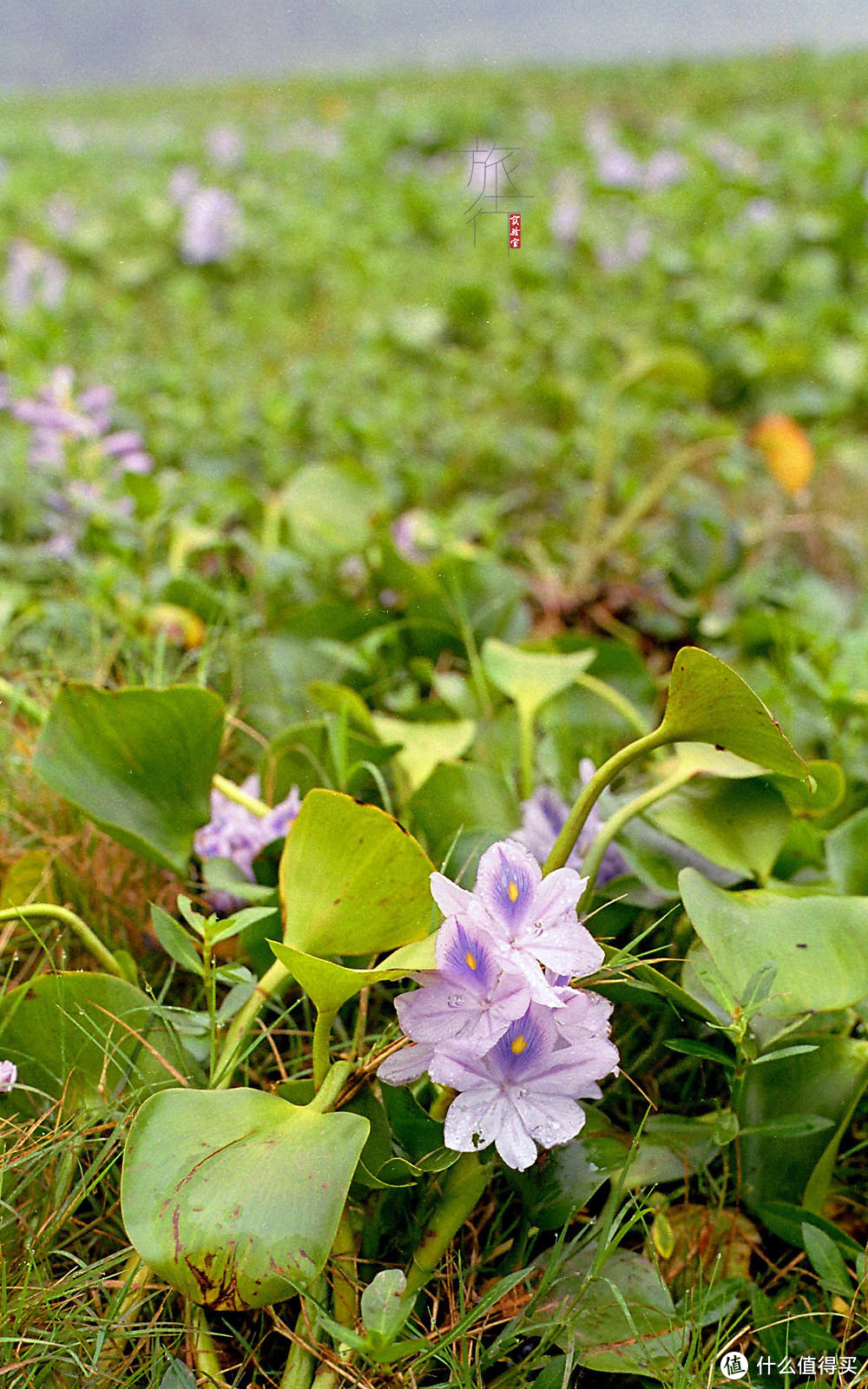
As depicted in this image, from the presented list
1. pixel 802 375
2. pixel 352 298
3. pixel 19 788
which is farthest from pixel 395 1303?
pixel 352 298

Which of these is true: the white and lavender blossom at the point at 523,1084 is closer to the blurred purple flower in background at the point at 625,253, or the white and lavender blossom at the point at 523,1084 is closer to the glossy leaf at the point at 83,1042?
the glossy leaf at the point at 83,1042

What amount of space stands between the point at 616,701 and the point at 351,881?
48 cm

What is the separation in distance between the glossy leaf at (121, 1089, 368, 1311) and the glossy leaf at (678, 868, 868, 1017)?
0.81 feet

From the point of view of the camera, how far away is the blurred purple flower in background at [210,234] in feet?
8.76

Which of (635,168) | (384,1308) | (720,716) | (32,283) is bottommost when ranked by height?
(384,1308)

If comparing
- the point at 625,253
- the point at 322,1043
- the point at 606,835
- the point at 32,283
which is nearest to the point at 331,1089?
the point at 322,1043

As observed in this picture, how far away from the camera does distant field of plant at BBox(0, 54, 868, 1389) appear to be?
0.62 meters

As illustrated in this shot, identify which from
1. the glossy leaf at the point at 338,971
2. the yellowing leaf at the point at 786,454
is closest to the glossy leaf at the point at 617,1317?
the glossy leaf at the point at 338,971

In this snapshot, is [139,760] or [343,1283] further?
[139,760]

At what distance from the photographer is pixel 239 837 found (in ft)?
2.93

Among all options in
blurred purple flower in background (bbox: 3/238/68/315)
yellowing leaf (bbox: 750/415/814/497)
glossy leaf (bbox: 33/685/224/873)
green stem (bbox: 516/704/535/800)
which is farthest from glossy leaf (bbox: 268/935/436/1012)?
blurred purple flower in background (bbox: 3/238/68/315)

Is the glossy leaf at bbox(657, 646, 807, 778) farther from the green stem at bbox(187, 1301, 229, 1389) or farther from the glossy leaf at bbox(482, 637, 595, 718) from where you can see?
the green stem at bbox(187, 1301, 229, 1389)

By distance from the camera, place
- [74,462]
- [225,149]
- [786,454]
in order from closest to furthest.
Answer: [74,462] < [786,454] < [225,149]

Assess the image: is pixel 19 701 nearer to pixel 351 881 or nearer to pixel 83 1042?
pixel 83 1042
